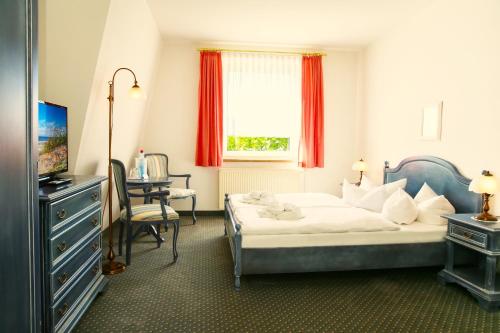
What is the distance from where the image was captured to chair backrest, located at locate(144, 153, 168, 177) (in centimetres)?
516

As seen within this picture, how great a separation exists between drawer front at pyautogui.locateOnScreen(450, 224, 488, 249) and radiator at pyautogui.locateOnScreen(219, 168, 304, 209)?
2906mm

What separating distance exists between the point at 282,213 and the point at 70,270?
182 cm

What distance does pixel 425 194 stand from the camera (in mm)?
3689

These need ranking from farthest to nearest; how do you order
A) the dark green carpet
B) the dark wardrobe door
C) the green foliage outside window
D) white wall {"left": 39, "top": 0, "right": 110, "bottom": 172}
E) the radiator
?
the green foliage outside window, the radiator, white wall {"left": 39, "top": 0, "right": 110, "bottom": 172}, the dark green carpet, the dark wardrobe door

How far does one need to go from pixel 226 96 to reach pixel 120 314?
390 centimetres

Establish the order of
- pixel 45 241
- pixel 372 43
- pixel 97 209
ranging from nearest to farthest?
pixel 45 241 < pixel 97 209 < pixel 372 43

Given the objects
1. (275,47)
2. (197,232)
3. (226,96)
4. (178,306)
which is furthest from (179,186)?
(178,306)

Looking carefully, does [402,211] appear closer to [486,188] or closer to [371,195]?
[371,195]

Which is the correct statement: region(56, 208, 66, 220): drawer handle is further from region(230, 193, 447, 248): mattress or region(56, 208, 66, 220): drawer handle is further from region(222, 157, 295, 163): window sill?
region(222, 157, 295, 163): window sill

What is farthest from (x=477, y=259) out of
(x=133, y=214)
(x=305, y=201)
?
(x=133, y=214)

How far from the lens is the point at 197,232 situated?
464cm

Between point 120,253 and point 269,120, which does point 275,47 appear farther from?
point 120,253

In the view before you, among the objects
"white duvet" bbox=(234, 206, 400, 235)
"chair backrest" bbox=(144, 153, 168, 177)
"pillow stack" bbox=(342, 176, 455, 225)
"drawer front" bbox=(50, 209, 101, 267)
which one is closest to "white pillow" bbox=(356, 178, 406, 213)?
"pillow stack" bbox=(342, 176, 455, 225)

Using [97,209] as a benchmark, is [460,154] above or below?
above
